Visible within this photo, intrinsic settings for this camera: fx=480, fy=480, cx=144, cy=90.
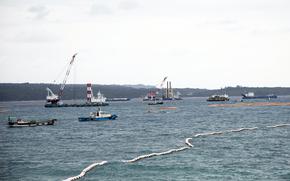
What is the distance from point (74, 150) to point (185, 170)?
2424cm

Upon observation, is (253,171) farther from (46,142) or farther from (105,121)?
(105,121)

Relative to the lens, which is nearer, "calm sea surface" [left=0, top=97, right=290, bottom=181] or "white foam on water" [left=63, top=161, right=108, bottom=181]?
"white foam on water" [left=63, top=161, right=108, bottom=181]

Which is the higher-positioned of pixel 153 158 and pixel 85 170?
pixel 153 158

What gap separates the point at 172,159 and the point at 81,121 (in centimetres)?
8901

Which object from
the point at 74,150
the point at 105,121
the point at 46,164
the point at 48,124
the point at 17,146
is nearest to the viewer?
the point at 46,164

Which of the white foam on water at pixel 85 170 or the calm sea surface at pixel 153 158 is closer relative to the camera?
the white foam on water at pixel 85 170

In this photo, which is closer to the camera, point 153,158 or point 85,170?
point 85,170

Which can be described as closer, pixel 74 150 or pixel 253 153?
pixel 253 153

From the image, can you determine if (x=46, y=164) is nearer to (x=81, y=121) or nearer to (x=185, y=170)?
(x=185, y=170)

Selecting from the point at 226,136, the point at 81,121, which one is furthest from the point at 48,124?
the point at 226,136

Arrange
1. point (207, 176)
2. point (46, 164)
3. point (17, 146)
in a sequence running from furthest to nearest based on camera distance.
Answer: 1. point (17, 146)
2. point (46, 164)
3. point (207, 176)

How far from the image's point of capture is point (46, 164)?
5694 centimetres

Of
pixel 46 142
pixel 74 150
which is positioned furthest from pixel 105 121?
pixel 74 150

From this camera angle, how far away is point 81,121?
14400 centimetres
